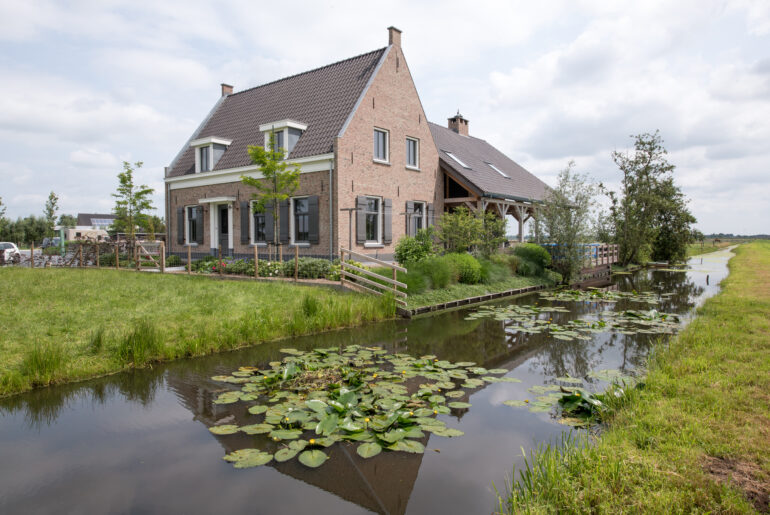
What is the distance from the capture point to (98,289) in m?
9.48

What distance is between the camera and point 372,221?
14.9 metres

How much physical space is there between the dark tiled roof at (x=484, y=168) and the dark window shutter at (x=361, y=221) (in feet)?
16.1

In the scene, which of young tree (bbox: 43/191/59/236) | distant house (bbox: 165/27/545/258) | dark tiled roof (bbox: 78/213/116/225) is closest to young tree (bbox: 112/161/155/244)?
distant house (bbox: 165/27/545/258)

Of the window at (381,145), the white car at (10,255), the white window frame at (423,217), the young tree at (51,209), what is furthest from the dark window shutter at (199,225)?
the young tree at (51,209)

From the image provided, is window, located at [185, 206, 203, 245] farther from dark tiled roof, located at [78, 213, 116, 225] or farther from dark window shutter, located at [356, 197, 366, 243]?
dark tiled roof, located at [78, 213, 116, 225]

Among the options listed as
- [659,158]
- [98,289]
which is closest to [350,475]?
[98,289]

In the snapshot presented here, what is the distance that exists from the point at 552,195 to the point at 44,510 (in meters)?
15.2

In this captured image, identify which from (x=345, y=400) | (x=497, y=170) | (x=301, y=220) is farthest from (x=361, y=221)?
(x=345, y=400)

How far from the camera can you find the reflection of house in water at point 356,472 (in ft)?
9.53

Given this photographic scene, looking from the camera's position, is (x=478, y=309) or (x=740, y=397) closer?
(x=740, y=397)

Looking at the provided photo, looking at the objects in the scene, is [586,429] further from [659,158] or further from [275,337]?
[659,158]

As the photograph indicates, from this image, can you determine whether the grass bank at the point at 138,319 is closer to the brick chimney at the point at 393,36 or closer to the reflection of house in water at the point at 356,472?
the reflection of house in water at the point at 356,472

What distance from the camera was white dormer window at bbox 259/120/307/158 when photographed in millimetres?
14672

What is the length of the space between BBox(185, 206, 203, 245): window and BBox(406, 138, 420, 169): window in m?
8.61
